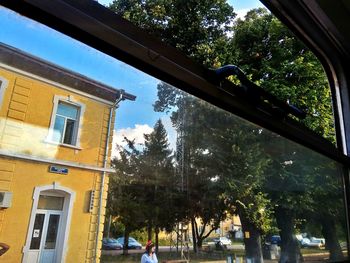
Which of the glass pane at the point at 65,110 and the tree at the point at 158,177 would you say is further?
the tree at the point at 158,177

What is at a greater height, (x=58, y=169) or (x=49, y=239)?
(x=58, y=169)

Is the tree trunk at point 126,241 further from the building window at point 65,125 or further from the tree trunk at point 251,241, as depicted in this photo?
the tree trunk at point 251,241

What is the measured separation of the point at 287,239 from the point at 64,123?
91 cm

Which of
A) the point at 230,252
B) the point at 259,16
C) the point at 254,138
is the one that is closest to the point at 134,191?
the point at 230,252

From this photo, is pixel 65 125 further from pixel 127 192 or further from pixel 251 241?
pixel 251 241

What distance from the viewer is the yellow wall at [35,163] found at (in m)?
0.50

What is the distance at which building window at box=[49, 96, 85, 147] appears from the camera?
585 mm

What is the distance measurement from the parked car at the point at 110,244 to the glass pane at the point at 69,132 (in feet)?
A: 0.65

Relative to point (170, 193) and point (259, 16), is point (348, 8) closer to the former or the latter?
point (259, 16)

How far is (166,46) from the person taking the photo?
28.1 inches

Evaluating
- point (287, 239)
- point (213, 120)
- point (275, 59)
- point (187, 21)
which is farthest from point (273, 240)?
point (275, 59)

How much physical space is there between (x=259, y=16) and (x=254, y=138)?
108 centimetres

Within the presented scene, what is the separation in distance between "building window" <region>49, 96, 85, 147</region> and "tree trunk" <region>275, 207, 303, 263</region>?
82cm

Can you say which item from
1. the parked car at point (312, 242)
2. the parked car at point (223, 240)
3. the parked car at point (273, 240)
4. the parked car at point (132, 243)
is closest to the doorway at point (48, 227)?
the parked car at point (132, 243)
